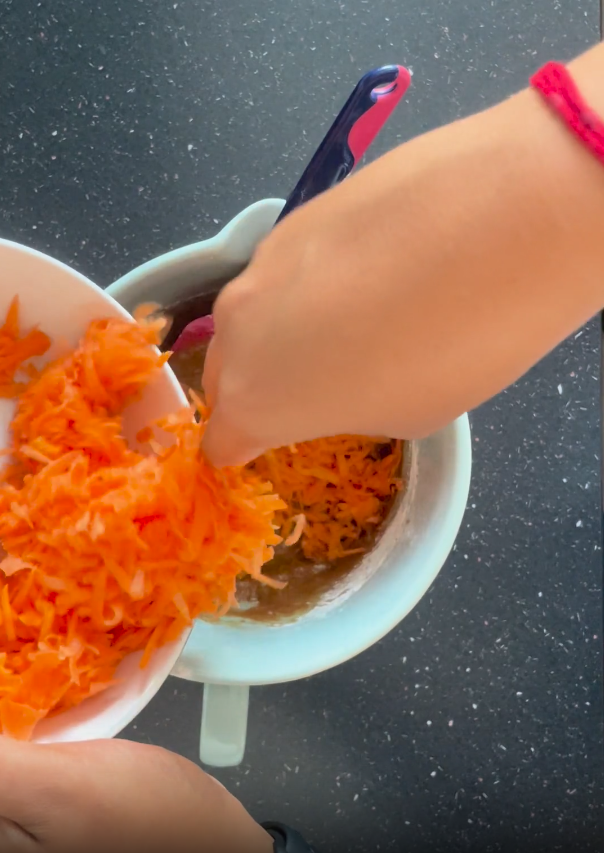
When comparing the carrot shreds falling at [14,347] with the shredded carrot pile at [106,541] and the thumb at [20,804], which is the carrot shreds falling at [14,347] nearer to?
the shredded carrot pile at [106,541]

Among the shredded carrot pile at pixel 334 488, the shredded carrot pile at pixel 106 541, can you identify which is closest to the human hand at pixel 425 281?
the shredded carrot pile at pixel 106 541

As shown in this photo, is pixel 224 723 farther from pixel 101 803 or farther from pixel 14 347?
pixel 14 347

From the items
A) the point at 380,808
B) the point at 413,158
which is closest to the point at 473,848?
the point at 380,808

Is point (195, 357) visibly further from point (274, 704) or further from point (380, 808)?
point (380, 808)

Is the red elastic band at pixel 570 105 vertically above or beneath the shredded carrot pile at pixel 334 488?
above

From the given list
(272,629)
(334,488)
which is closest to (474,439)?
(334,488)

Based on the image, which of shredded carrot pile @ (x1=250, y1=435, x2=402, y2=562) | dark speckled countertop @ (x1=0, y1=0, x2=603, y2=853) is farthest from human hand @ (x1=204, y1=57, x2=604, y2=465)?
dark speckled countertop @ (x1=0, y1=0, x2=603, y2=853)
